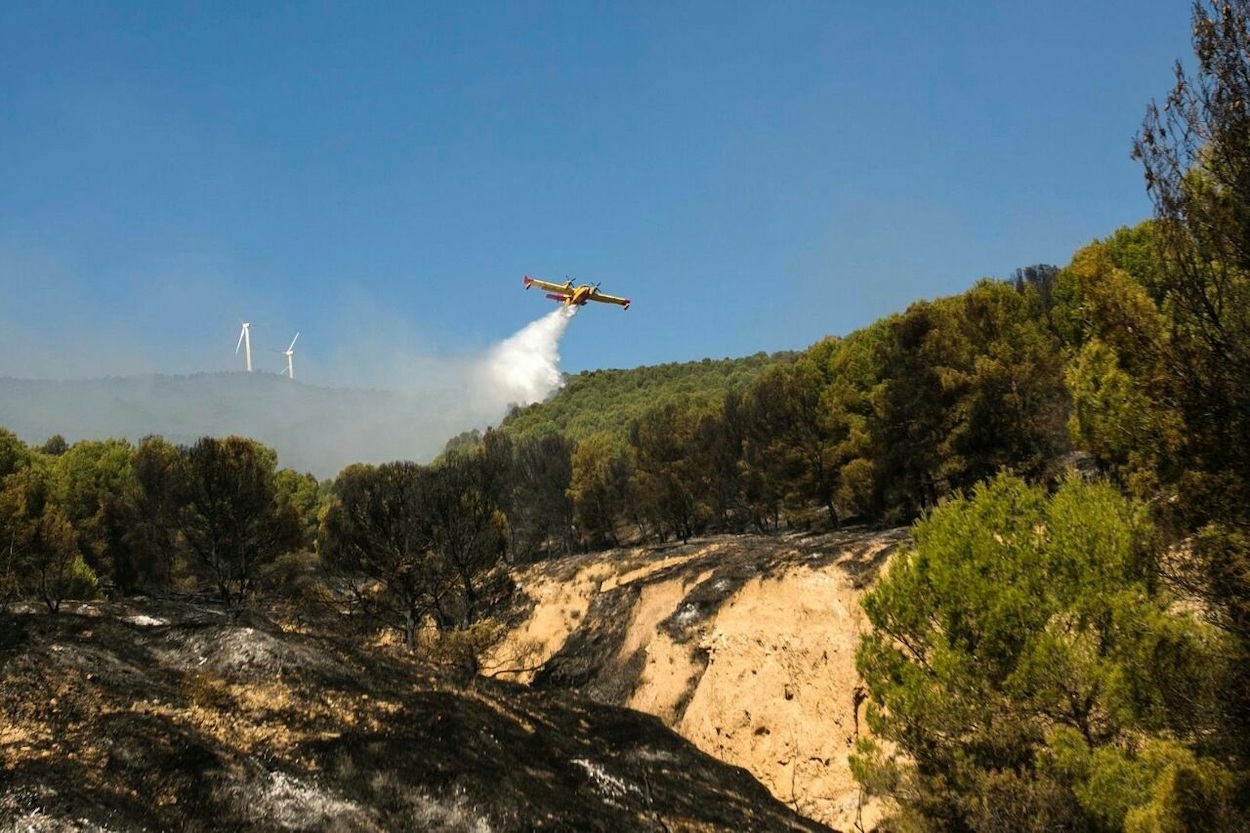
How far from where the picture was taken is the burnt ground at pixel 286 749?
36.2 ft

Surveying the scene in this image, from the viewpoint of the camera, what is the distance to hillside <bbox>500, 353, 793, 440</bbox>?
524ft

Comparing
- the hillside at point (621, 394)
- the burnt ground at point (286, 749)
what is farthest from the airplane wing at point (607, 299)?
the hillside at point (621, 394)

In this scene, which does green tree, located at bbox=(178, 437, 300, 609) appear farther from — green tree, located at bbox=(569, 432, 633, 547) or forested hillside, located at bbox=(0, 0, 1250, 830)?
green tree, located at bbox=(569, 432, 633, 547)

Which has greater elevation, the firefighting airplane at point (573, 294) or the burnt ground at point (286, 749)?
the firefighting airplane at point (573, 294)

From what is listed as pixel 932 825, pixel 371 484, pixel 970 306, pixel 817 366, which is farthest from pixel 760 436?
pixel 932 825

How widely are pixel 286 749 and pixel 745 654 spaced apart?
2154 cm

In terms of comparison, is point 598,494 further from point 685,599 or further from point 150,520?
point 685,599

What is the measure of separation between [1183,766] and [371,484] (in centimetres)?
3770

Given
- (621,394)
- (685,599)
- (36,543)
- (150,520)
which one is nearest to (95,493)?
(150,520)

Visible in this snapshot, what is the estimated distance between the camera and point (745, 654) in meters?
31.8

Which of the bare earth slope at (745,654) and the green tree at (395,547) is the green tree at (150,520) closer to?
the green tree at (395,547)

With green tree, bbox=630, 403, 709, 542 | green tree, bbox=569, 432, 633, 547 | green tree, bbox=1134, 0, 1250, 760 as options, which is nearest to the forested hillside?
green tree, bbox=1134, 0, 1250, 760

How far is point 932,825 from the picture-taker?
1552 centimetres

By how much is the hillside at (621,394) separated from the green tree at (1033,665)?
427 feet
